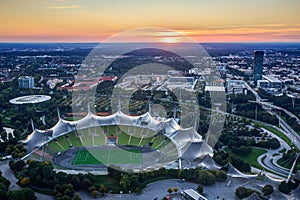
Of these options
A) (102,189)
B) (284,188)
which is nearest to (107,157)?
(102,189)

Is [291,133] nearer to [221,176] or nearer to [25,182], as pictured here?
[221,176]

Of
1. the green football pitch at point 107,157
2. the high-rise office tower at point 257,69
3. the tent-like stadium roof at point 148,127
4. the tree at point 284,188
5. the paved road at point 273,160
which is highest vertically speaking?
the high-rise office tower at point 257,69

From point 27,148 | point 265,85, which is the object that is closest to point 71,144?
point 27,148

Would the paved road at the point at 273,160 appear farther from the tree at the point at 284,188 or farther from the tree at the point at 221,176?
the tree at the point at 221,176

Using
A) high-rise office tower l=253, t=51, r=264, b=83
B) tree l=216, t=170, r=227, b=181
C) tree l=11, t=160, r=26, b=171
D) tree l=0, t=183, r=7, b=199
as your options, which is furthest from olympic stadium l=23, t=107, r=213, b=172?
high-rise office tower l=253, t=51, r=264, b=83

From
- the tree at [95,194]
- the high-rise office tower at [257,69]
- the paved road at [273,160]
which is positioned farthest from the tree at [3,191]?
the high-rise office tower at [257,69]

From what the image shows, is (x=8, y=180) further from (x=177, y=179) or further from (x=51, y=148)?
(x=177, y=179)

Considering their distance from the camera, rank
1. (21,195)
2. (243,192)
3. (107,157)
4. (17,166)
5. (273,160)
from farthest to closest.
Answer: (273,160) → (107,157) → (17,166) → (243,192) → (21,195)
